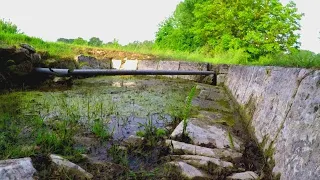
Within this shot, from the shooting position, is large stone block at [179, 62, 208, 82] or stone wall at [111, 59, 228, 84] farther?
large stone block at [179, 62, 208, 82]

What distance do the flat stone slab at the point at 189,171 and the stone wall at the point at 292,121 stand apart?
41 centimetres

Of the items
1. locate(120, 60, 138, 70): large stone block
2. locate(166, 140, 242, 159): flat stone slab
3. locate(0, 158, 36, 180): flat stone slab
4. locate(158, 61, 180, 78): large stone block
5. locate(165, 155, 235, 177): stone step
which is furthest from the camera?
locate(120, 60, 138, 70): large stone block

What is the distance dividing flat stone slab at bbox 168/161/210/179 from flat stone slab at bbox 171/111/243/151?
389 millimetres

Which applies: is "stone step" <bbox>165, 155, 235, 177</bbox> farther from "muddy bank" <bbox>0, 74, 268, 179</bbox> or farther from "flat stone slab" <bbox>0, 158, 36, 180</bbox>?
"flat stone slab" <bbox>0, 158, 36, 180</bbox>

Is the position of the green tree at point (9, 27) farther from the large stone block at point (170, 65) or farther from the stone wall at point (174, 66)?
the large stone block at point (170, 65)

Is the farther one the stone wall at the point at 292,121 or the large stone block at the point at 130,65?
the large stone block at the point at 130,65

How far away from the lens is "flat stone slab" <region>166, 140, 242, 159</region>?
2.10m

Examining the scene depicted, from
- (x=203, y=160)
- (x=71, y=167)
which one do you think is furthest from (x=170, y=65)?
(x=71, y=167)

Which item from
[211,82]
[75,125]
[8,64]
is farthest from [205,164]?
[211,82]

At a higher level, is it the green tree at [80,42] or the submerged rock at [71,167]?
the green tree at [80,42]

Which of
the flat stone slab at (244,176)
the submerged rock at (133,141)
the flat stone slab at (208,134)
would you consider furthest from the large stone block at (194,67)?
the flat stone slab at (244,176)

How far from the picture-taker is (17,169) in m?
1.44

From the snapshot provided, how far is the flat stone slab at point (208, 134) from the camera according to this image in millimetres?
2312

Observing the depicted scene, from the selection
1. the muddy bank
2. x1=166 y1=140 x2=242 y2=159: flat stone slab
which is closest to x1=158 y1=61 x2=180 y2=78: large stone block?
the muddy bank
